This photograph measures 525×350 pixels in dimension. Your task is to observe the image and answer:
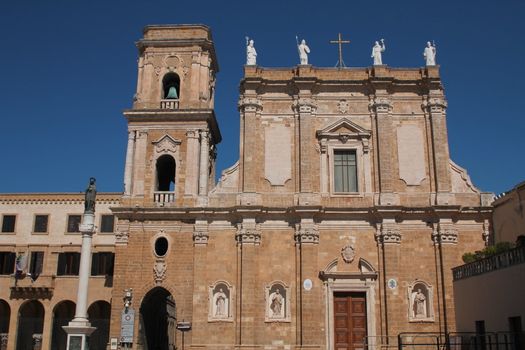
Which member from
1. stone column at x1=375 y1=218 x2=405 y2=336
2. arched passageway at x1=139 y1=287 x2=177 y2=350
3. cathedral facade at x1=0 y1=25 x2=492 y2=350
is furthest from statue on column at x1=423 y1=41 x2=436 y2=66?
arched passageway at x1=139 y1=287 x2=177 y2=350

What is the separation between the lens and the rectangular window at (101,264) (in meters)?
36.3

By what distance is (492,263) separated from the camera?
1933 cm

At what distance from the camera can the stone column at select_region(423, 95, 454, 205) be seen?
89.6 ft

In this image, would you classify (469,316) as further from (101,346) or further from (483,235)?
(101,346)

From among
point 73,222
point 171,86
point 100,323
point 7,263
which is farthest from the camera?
point 73,222

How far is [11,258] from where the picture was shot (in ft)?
120

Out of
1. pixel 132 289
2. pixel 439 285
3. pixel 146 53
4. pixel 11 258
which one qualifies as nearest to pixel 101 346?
pixel 11 258

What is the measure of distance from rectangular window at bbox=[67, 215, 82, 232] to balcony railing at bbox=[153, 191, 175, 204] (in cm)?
1147

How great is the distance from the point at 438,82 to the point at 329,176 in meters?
7.01

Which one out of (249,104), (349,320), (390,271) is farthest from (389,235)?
(249,104)

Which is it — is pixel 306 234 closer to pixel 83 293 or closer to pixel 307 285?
pixel 307 285

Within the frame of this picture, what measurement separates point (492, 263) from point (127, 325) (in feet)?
49.8

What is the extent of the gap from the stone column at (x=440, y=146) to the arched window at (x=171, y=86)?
12.2 meters

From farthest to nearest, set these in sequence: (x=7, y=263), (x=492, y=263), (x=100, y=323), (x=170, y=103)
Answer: (x=100, y=323) → (x=7, y=263) → (x=170, y=103) → (x=492, y=263)
